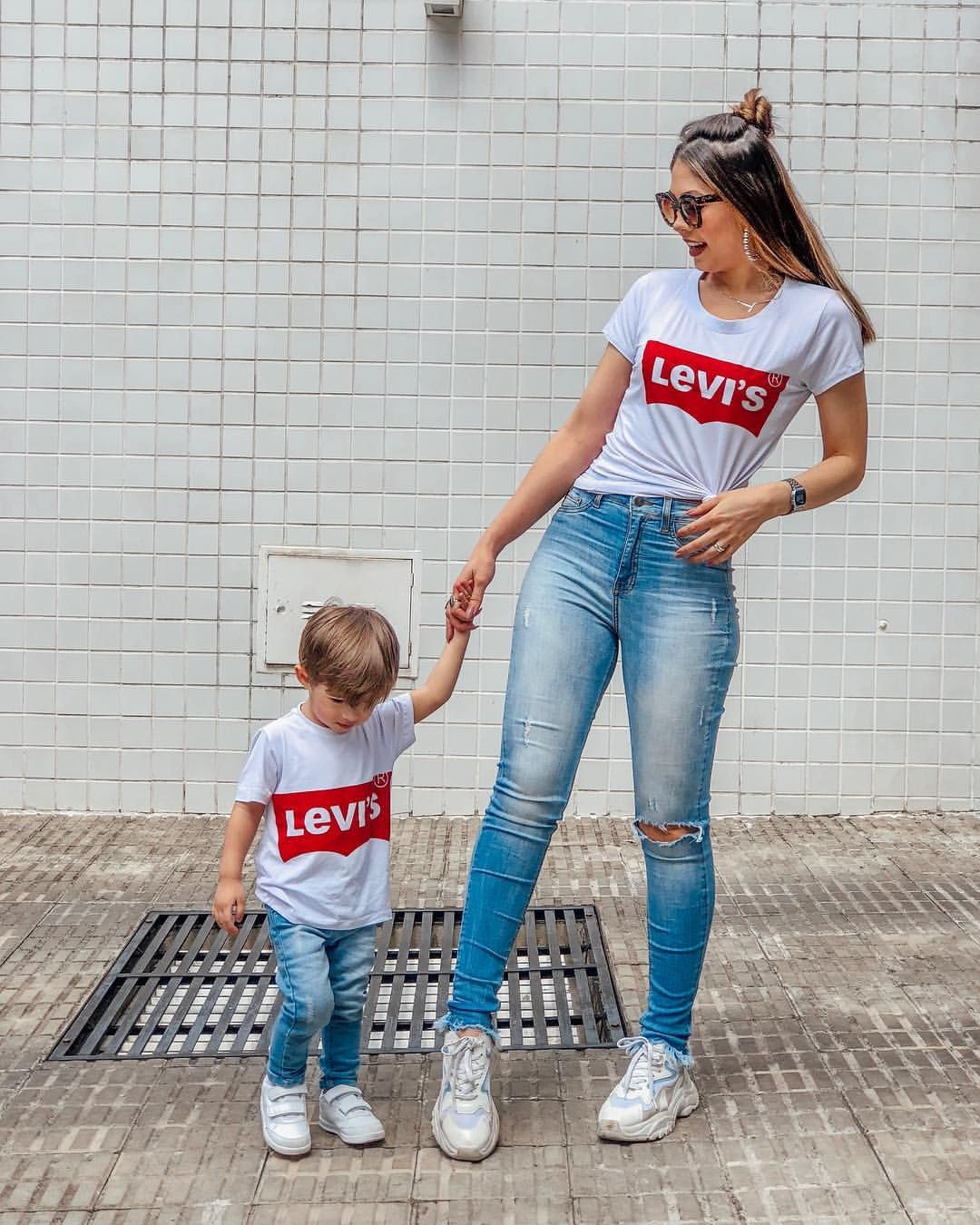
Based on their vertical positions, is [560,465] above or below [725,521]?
above

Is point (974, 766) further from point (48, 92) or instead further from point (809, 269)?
point (48, 92)

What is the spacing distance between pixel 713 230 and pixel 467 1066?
5.27 ft

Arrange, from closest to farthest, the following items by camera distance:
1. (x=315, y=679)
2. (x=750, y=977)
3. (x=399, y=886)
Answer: (x=315, y=679) → (x=750, y=977) → (x=399, y=886)

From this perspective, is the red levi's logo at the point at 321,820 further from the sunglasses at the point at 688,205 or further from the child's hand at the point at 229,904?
the sunglasses at the point at 688,205

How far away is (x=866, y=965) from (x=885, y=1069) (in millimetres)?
626

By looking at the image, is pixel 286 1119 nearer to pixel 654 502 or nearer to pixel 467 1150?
pixel 467 1150

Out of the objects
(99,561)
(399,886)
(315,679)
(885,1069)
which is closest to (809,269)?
(315,679)

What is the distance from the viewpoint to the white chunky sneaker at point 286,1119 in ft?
7.37

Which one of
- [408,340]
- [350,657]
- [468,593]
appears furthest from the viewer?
[408,340]

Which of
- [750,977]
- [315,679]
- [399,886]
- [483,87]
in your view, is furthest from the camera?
[483,87]

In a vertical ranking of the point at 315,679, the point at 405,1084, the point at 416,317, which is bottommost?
the point at 405,1084

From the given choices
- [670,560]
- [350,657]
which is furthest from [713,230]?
[350,657]

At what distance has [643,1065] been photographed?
2352mm

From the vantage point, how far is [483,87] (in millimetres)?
4457
